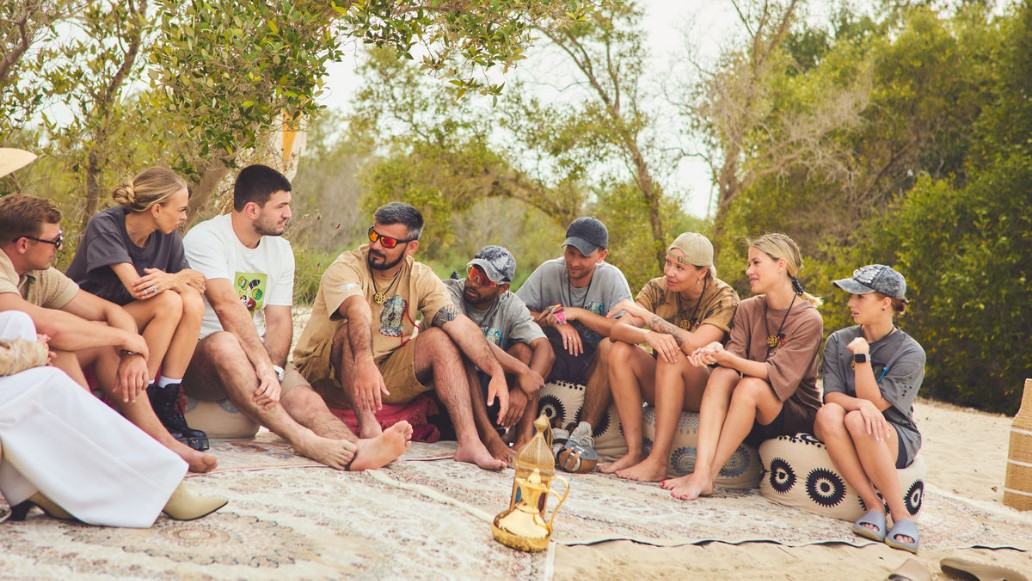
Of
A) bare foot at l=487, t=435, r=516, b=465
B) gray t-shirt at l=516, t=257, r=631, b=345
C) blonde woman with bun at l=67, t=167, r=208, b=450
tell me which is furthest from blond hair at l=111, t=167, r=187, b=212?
gray t-shirt at l=516, t=257, r=631, b=345

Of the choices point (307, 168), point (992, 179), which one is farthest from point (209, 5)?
point (307, 168)

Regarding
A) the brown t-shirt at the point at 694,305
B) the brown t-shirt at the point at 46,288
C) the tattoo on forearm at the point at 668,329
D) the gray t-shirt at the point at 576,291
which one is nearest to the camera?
the brown t-shirt at the point at 46,288

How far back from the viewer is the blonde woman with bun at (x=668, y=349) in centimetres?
465

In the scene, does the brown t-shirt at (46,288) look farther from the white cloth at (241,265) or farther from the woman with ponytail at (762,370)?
the woman with ponytail at (762,370)

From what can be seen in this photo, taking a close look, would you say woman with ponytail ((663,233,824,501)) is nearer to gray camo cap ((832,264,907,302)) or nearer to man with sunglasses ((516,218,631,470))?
gray camo cap ((832,264,907,302))

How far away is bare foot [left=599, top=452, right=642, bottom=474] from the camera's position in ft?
15.4

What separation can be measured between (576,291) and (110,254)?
2732mm

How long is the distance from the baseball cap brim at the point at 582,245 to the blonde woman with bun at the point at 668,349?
0.46 meters

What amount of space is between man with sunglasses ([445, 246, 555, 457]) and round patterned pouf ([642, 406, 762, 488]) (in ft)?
2.49

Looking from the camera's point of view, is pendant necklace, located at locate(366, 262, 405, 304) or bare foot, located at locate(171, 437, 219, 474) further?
pendant necklace, located at locate(366, 262, 405, 304)

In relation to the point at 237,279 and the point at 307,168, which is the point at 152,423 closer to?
the point at 237,279

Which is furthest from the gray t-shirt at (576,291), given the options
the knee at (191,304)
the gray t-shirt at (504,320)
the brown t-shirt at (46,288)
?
the brown t-shirt at (46,288)

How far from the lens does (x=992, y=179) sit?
10.9 m

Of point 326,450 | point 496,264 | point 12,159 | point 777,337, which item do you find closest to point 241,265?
point 326,450
